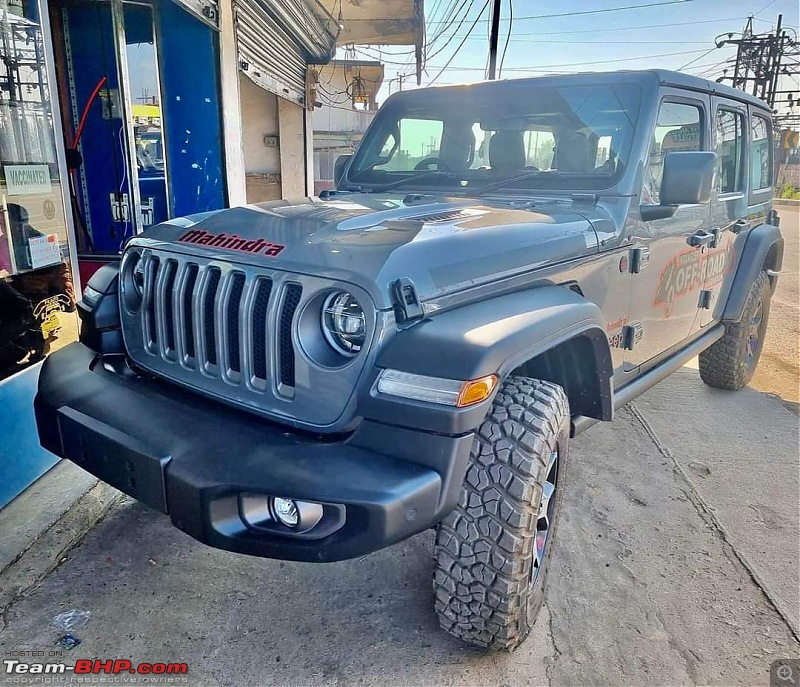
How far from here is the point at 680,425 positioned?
414 centimetres

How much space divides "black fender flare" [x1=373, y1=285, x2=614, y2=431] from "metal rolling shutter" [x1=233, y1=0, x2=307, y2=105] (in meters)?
5.29

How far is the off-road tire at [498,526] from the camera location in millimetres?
1859

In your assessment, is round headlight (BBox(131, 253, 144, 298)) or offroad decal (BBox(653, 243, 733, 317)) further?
offroad decal (BBox(653, 243, 733, 317))

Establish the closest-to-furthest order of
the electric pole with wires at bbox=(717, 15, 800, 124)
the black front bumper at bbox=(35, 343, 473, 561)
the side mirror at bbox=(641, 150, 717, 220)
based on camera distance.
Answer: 1. the black front bumper at bbox=(35, 343, 473, 561)
2. the side mirror at bbox=(641, 150, 717, 220)
3. the electric pole with wires at bbox=(717, 15, 800, 124)

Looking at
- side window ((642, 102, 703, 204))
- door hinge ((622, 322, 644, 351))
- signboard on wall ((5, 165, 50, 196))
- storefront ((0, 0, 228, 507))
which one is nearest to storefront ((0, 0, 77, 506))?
signboard on wall ((5, 165, 50, 196))

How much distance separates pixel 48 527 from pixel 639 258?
2887mm

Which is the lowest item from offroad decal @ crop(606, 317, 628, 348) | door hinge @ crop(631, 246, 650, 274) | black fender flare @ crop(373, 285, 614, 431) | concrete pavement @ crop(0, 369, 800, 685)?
concrete pavement @ crop(0, 369, 800, 685)

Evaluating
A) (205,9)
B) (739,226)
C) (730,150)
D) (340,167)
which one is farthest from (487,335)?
(205,9)

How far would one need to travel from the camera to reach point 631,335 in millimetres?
2906

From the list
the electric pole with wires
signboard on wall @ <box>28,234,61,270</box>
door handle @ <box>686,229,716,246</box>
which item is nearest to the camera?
signboard on wall @ <box>28,234,61,270</box>

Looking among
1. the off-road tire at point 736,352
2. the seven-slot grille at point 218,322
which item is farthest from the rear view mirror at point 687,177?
the off-road tire at point 736,352

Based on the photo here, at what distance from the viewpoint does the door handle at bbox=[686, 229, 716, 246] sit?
3285 mm

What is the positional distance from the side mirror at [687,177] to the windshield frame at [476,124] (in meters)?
0.18

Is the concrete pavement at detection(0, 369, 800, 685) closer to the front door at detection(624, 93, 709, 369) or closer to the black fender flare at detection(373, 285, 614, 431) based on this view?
the front door at detection(624, 93, 709, 369)
